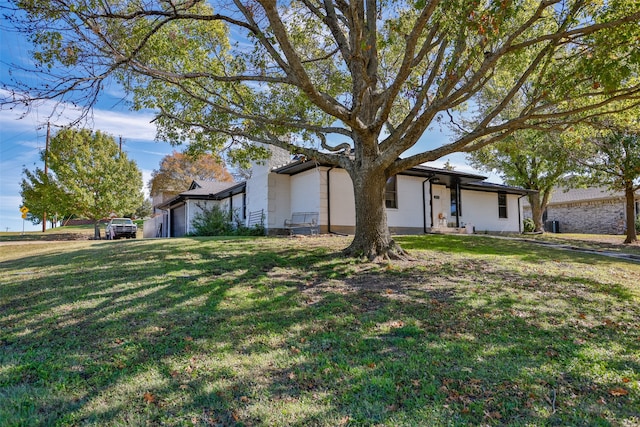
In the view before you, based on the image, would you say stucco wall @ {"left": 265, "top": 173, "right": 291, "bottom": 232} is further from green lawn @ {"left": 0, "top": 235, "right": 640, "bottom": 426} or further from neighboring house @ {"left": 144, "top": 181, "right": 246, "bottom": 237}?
green lawn @ {"left": 0, "top": 235, "right": 640, "bottom": 426}

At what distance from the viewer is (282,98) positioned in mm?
11086

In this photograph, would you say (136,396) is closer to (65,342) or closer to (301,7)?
(65,342)

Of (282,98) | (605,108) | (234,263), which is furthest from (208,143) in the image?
(605,108)

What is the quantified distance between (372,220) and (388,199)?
9.10m

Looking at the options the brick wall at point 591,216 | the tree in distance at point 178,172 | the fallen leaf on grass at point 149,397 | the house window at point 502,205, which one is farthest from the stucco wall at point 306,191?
the tree in distance at point 178,172

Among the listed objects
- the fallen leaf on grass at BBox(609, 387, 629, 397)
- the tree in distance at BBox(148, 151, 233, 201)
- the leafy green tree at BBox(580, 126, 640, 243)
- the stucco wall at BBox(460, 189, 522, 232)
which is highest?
the tree in distance at BBox(148, 151, 233, 201)

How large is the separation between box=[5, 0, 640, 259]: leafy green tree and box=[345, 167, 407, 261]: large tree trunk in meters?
0.03

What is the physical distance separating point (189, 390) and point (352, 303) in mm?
2849

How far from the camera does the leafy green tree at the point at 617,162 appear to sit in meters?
16.0

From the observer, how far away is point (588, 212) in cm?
2973

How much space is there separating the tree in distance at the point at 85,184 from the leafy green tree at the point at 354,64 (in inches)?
819

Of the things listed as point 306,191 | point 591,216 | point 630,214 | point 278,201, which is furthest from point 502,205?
point 278,201

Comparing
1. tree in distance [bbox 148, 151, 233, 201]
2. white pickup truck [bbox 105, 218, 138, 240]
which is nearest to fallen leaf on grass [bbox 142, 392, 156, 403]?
white pickup truck [bbox 105, 218, 138, 240]

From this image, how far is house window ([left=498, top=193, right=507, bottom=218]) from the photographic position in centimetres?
2242
